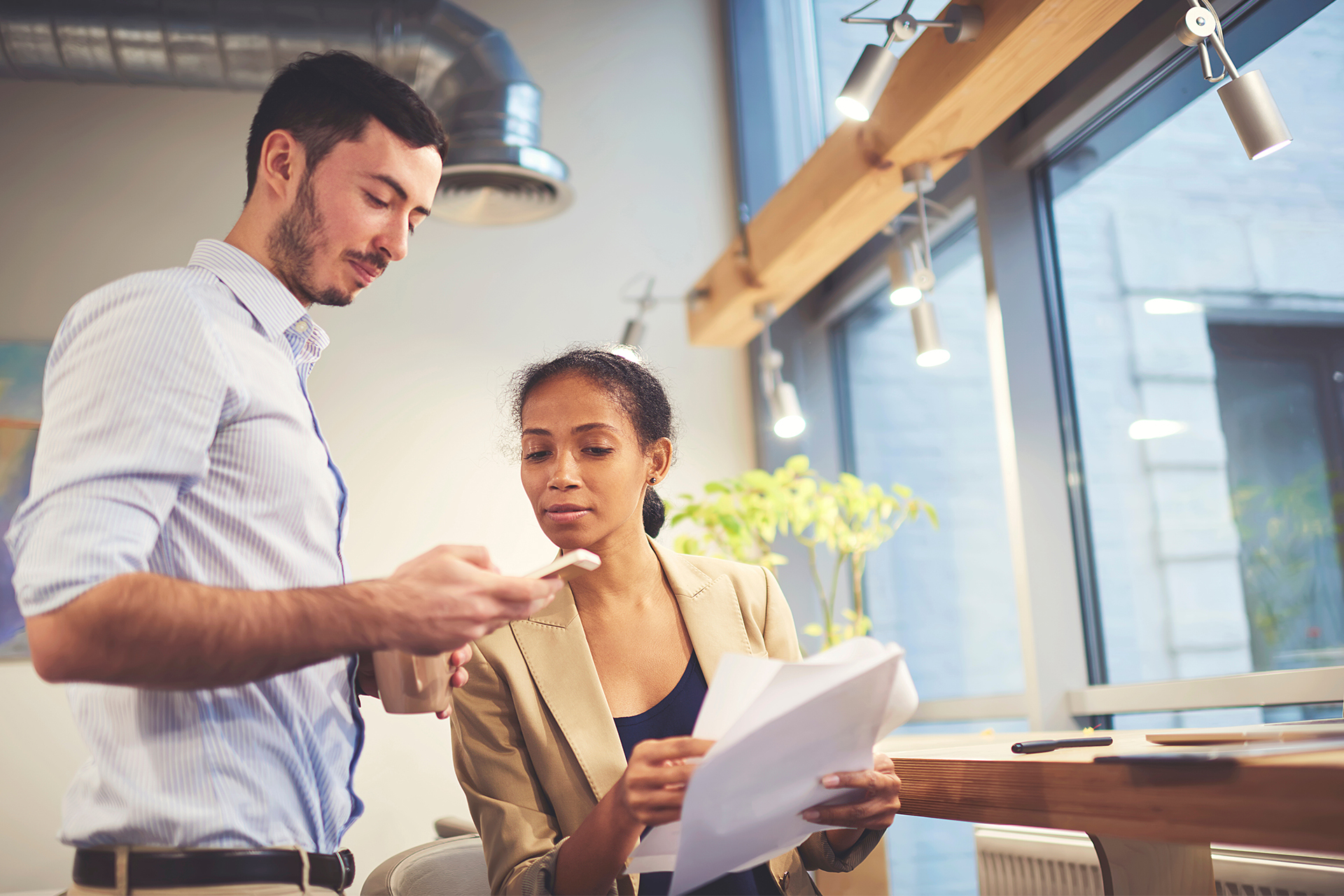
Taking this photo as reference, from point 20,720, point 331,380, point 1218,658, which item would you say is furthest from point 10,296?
point 1218,658

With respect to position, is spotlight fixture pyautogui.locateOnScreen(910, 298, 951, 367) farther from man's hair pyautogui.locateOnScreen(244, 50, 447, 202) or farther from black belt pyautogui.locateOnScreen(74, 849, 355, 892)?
black belt pyautogui.locateOnScreen(74, 849, 355, 892)

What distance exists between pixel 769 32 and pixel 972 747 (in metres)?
3.56

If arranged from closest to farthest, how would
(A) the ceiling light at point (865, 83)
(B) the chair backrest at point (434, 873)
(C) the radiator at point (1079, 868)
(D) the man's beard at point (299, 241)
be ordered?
(D) the man's beard at point (299, 241) < (B) the chair backrest at point (434, 873) < (C) the radiator at point (1079, 868) < (A) the ceiling light at point (865, 83)

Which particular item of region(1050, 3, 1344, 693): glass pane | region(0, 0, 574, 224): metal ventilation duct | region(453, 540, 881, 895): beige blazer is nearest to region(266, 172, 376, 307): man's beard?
region(453, 540, 881, 895): beige blazer

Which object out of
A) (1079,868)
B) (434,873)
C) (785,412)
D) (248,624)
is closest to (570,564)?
(248,624)

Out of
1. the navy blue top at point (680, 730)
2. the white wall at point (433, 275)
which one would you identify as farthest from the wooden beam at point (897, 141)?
the navy blue top at point (680, 730)

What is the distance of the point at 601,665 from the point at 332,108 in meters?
0.81

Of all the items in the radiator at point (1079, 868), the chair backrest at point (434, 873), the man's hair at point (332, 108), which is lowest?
the radiator at point (1079, 868)

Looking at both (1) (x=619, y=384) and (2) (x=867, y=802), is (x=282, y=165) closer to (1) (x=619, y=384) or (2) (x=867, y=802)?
(1) (x=619, y=384)

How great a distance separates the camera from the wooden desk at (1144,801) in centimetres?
73

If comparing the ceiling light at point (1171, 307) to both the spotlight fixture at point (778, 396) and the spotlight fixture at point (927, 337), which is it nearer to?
the spotlight fixture at point (927, 337)

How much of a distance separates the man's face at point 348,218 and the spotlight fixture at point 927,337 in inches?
66.0

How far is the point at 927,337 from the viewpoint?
2553mm

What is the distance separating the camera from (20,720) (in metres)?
3.15
